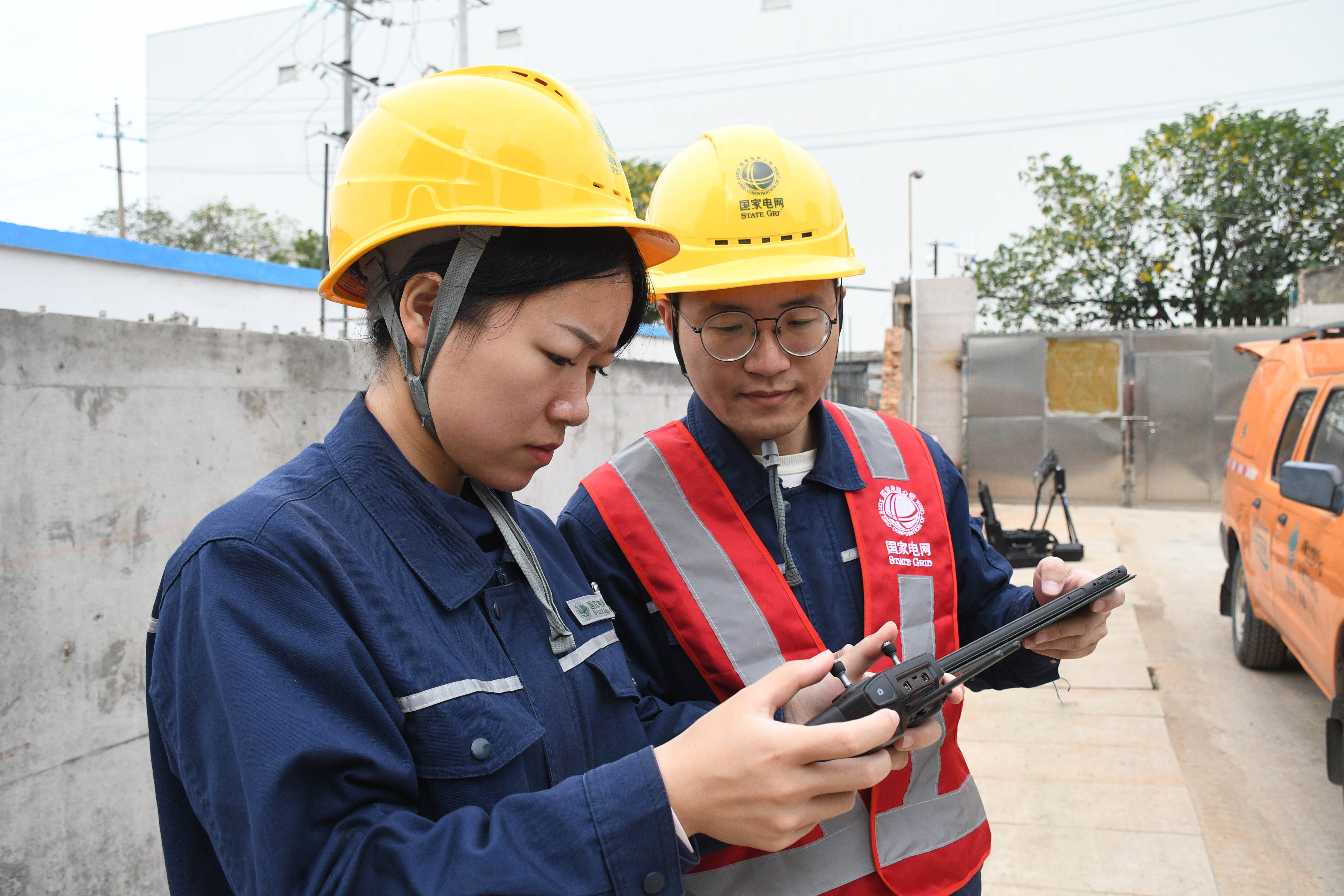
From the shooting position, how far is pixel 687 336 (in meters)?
1.80

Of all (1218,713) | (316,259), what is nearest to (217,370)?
(1218,713)

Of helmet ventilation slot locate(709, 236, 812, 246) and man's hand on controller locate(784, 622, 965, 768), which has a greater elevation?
helmet ventilation slot locate(709, 236, 812, 246)

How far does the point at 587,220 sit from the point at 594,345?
16 cm

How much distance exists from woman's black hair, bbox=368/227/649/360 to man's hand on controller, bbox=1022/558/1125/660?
975 millimetres

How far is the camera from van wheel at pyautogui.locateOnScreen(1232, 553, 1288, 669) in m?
5.16

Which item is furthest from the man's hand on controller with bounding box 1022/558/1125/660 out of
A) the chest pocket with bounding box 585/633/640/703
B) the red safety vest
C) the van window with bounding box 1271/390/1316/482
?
the van window with bounding box 1271/390/1316/482

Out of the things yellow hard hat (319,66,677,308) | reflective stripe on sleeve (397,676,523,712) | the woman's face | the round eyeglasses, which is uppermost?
yellow hard hat (319,66,677,308)

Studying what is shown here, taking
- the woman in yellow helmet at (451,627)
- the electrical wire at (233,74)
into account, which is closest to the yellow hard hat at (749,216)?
the woman in yellow helmet at (451,627)

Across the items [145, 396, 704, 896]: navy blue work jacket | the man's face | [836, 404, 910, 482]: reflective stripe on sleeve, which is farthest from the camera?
[836, 404, 910, 482]: reflective stripe on sleeve

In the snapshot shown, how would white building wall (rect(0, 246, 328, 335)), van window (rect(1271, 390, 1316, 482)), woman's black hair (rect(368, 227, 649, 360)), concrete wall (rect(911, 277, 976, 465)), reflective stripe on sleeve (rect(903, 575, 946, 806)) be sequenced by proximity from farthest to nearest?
concrete wall (rect(911, 277, 976, 465))
white building wall (rect(0, 246, 328, 335))
van window (rect(1271, 390, 1316, 482))
reflective stripe on sleeve (rect(903, 575, 946, 806))
woman's black hair (rect(368, 227, 649, 360))

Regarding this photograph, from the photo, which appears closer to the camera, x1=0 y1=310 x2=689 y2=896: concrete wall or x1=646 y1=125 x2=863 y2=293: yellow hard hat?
x1=646 y1=125 x2=863 y2=293: yellow hard hat

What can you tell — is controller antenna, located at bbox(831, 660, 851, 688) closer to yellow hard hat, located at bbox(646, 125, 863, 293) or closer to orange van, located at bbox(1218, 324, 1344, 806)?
yellow hard hat, located at bbox(646, 125, 863, 293)

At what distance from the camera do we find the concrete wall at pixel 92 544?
2.09 metres

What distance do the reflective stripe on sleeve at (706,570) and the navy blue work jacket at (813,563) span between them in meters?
0.10
